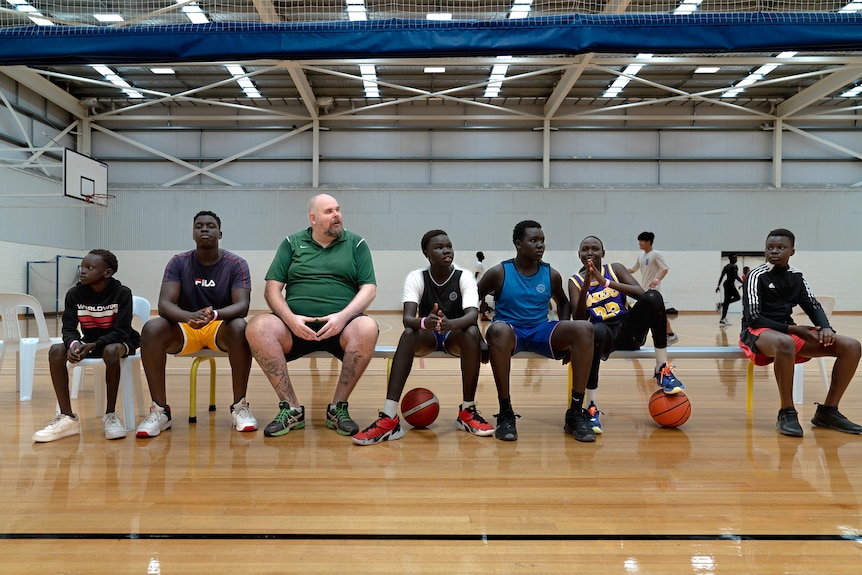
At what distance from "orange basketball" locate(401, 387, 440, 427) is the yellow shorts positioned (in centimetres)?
119

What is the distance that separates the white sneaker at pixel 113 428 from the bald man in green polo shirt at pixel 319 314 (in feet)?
2.44

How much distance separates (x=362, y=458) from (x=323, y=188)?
46.2 ft

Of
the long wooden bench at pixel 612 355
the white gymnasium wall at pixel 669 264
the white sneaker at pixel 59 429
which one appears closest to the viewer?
the white sneaker at pixel 59 429

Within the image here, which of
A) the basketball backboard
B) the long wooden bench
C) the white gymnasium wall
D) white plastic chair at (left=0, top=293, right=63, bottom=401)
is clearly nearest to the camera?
the long wooden bench

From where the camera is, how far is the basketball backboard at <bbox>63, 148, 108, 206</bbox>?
39.0 feet

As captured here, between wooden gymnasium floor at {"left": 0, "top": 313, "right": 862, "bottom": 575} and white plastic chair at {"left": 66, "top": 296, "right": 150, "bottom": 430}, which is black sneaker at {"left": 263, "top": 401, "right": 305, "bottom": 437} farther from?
white plastic chair at {"left": 66, "top": 296, "right": 150, "bottom": 430}

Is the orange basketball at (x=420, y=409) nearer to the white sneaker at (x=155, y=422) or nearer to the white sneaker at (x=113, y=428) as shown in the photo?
the white sneaker at (x=155, y=422)

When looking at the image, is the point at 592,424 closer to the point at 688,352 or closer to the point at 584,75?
the point at 688,352

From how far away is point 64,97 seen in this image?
48.7ft

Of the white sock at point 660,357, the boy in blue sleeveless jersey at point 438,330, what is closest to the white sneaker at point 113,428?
the boy in blue sleeveless jersey at point 438,330

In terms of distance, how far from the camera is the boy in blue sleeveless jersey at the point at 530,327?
10.7 feet

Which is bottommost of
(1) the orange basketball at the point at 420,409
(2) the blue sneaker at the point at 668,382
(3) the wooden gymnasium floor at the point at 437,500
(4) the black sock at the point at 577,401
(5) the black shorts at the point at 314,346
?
(3) the wooden gymnasium floor at the point at 437,500

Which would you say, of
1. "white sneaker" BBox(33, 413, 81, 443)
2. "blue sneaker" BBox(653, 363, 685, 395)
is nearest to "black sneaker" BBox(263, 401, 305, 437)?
"white sneaker" BBox(33, 413, 81, 443)

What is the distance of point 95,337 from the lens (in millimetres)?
3359
